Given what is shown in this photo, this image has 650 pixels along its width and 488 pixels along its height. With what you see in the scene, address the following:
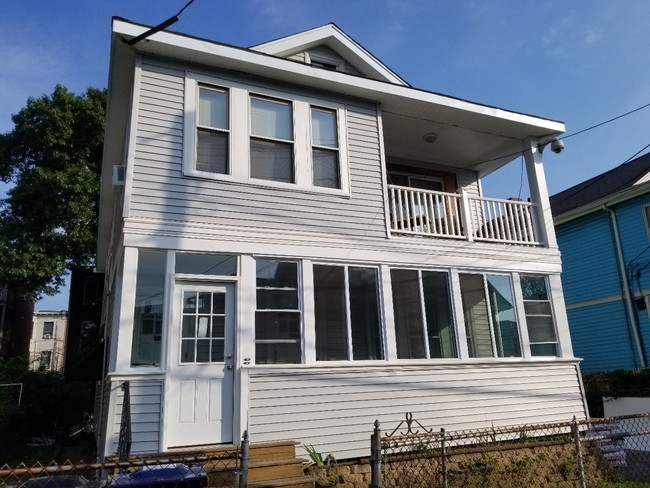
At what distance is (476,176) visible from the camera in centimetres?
1232

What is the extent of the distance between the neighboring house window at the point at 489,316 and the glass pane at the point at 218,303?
4.15m

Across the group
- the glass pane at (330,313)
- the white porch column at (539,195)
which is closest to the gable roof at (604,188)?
the white porch column at (539,195)

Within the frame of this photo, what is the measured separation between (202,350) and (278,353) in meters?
1.06

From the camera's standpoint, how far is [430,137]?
10.5 m

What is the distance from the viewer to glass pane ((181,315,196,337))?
664 centimetres

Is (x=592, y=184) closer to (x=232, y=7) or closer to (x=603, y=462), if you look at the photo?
(x=603, y=462)

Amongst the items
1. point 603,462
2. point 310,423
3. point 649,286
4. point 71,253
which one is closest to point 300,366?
point 310,423

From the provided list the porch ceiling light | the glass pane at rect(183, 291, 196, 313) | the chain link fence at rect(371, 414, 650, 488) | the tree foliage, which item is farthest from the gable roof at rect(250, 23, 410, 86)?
the tree foliage

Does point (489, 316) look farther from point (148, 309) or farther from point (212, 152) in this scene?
point (148, 309)

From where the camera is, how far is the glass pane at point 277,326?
705cm

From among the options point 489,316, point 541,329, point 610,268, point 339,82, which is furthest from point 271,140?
point 610,268

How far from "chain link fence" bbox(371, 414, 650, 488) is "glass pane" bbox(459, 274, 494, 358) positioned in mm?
1322

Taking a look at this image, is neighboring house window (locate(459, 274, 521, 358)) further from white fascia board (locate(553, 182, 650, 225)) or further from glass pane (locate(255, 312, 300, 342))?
white fascia board (locate(553, 182, 650, 225))

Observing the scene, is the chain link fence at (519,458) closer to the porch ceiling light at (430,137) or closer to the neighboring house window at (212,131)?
the neighboring house window at (212,131)
